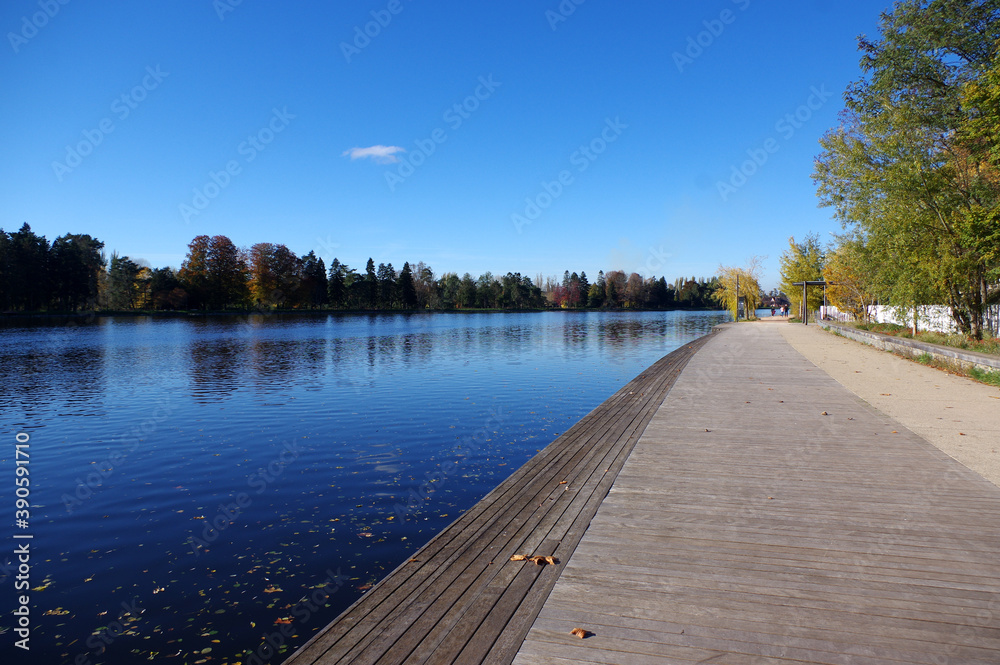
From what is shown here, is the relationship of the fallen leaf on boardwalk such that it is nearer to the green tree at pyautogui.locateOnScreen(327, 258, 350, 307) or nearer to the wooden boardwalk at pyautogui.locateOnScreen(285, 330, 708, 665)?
the wooden boardwalk at pyautogui.locateOnScreen(285, 330, 708, 665)

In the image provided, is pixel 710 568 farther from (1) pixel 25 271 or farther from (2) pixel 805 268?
(1) pixel 25 271

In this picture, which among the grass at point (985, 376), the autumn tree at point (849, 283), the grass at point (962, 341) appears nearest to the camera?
the grass at point (985, 376)

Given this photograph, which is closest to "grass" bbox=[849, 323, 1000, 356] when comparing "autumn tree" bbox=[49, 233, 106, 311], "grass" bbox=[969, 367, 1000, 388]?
"grass" bbox=[969, 367, 1000, 388]

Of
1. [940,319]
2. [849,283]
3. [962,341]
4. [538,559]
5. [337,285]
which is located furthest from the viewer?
[337,285]

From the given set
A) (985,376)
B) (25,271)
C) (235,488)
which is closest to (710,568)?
(235,488)

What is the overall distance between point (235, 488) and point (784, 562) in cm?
706

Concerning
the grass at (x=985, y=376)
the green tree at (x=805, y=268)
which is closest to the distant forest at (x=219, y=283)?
the green tree at (x=805, y=268)

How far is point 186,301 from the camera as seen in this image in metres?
87.0

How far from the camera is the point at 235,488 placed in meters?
7.79

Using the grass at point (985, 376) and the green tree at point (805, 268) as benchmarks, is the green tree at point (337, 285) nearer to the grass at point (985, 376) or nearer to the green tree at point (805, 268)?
the green tree at point (805, 268)

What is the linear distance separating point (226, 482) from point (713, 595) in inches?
284

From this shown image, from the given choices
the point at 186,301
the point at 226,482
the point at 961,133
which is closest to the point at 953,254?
the point at 961,133

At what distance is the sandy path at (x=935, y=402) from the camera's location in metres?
6.73

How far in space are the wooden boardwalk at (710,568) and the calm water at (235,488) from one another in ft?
4.63
